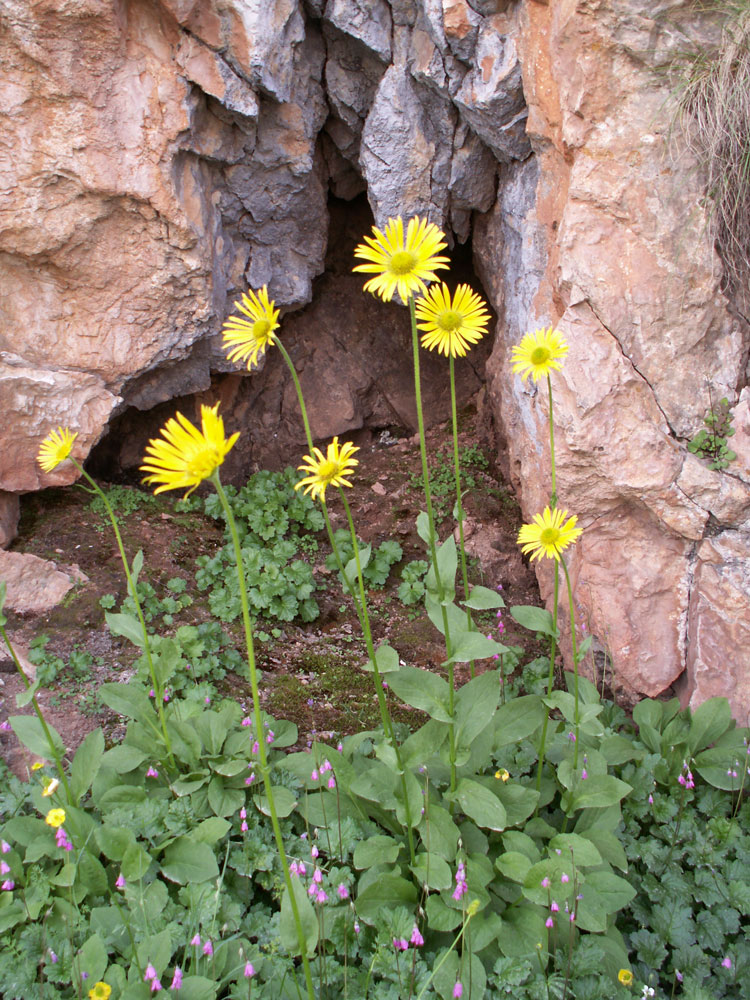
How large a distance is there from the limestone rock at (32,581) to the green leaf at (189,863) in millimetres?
1596

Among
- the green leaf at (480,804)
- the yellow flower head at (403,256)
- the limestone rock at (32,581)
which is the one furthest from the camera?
the limestone rock at (32,581)

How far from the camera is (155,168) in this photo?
143 inches

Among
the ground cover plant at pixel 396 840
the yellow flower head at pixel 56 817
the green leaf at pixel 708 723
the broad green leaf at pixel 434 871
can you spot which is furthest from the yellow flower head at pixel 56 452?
the green leaf at pixel 708 723

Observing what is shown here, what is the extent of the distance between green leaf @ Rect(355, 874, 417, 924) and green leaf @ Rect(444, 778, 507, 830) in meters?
0.28

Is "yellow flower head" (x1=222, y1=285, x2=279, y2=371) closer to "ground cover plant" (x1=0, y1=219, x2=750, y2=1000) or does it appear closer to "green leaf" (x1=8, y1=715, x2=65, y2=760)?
"ground cover plant" (x1=0, y1=219, x2=750, y2=1000)

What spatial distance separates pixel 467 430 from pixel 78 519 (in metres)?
2.65

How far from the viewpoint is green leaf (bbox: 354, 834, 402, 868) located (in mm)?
2086

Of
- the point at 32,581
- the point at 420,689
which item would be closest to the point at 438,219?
the point at 32,581

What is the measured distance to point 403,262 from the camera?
5.79 ft

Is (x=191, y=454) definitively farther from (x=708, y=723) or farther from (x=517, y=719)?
(x=708, y=723)

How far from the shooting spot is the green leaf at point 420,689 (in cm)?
205

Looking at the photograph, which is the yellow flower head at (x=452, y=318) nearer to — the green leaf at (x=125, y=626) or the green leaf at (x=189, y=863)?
the green leaf at (x=125, y=626)

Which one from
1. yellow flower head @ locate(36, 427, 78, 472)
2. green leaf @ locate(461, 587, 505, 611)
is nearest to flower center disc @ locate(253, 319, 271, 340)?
yellow flower head @ locate(36, 427, 78, 472)

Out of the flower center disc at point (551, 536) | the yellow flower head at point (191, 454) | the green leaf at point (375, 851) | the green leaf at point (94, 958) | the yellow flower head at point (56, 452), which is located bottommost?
the green leaf at point (94, 958)
